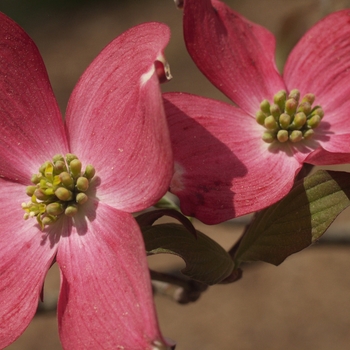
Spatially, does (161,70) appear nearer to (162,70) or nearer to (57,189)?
(162,70)

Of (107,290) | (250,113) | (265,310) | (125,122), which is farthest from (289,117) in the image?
(265,310)

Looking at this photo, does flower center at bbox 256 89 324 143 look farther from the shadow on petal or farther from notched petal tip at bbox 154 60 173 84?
notched petal tip at bbox 154 60 173 84

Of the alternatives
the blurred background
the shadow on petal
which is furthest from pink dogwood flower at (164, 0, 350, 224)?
the blurred background

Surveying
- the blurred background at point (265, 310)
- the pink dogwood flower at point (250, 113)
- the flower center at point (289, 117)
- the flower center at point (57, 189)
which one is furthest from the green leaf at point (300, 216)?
the blurred background at point (265, 310)

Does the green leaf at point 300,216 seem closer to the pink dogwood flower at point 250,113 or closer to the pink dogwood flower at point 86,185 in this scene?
the pink dogwood flower at point 250,113

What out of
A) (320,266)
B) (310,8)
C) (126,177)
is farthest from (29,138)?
(320,266)
